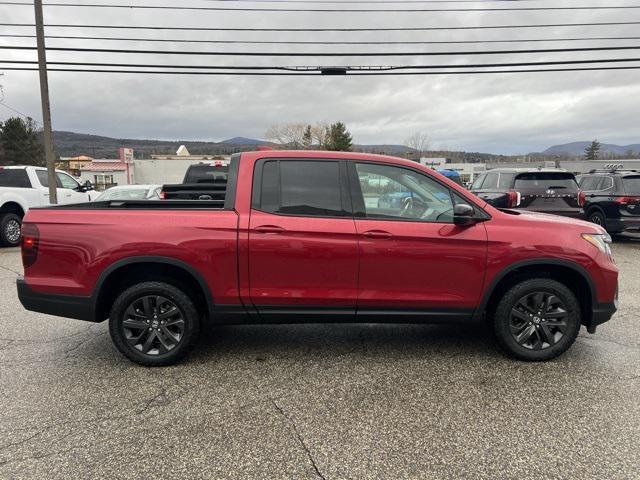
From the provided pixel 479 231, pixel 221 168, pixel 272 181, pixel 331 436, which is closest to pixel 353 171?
pixel 272 181

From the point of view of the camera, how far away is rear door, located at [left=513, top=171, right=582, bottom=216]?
31.0 ft

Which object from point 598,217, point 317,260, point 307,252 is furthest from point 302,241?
point 598,217

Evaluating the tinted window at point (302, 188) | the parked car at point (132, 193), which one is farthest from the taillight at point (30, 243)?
the parked car at point (132, 193)

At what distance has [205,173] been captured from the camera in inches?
390

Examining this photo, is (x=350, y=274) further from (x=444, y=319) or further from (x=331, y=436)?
(x=331, y=436)

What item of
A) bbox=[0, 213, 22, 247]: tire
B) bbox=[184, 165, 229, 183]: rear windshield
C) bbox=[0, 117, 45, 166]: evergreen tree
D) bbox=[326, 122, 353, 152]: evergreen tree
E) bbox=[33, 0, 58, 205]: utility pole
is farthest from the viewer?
bbox=[326, 122, 353, 152]: evergreen tree

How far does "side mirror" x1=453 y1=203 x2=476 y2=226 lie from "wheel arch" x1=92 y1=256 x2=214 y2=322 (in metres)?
2.17

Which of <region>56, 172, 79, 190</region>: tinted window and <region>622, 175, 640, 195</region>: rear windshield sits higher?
<region>622, 175, 640, 195</region>: rear windshield

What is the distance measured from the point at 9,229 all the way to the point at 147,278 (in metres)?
9.39

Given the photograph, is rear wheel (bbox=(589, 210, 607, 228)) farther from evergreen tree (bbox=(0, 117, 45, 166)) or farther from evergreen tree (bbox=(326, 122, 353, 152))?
evergreen tree (bbox=(0, 117, 45, 166))

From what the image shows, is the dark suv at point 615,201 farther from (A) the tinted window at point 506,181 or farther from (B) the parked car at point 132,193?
(B) the parked car at point 132,193

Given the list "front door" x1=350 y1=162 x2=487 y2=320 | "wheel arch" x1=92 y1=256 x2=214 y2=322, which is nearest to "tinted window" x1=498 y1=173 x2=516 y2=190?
"front door" x1=350 y1=162 x2=487 y2=320

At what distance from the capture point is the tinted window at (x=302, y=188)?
12.4 ft

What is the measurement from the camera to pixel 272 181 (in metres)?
3.85
